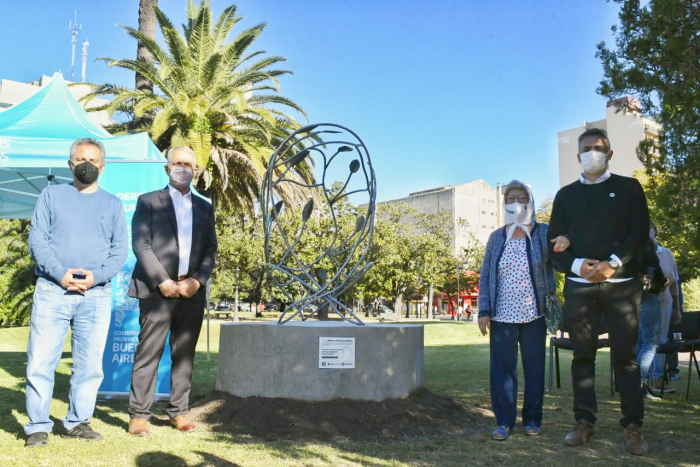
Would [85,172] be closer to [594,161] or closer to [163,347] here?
[163,347]

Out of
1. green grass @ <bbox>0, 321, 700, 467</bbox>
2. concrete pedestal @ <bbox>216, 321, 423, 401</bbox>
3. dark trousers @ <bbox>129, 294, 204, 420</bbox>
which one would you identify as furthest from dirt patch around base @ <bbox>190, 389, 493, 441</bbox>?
dark trousers @ <bbox>129, 294, 204, 420</bbox>

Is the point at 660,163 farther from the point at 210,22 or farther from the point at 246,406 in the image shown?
the point at 210,22

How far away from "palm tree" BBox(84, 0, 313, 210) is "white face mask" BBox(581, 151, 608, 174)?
37.0 ft

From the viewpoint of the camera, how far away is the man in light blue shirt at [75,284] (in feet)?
13.1

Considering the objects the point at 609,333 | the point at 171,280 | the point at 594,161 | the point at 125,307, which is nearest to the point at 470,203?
the point at 125,307

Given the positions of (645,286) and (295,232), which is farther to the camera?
(295,232)

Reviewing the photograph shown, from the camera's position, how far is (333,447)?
4020 mm

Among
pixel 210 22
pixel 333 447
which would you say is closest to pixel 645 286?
pixel 333 447

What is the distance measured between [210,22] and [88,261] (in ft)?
42.0

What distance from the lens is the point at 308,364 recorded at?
4.83 m

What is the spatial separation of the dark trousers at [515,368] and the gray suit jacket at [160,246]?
2.34 metres

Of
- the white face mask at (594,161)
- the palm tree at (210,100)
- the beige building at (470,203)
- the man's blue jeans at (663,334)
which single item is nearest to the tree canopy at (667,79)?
the man's blue jeans at (663,334)

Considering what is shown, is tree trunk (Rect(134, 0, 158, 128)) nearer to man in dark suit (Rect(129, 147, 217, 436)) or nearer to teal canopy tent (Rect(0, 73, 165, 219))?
teal canopy tent (Rect(0, 73, 165, 219))

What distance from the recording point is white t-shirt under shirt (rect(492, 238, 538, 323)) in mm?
4480
